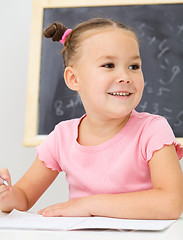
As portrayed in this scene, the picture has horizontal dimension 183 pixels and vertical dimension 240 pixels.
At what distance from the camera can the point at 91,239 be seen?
19.5 inches

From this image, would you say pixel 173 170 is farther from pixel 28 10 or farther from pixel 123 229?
pixel 28 10

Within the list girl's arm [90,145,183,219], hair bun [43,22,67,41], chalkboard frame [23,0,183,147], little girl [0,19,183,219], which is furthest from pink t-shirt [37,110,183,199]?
chalkboard frame [23,0,183,147]

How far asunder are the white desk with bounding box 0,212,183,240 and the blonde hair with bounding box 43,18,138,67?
65 centimetres

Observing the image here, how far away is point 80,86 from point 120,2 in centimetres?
106

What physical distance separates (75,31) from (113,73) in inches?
9.2

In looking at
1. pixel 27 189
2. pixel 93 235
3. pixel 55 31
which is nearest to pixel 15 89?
pixel 55 31

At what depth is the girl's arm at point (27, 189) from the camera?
0.92 metres

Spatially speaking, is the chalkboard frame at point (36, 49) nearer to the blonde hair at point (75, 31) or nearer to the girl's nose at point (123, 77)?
the blonde hair at point (75, 31)

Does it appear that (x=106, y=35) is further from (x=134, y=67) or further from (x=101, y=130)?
(x=101, y=130)

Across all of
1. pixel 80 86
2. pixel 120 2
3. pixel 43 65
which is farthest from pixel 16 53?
pixel 80 86

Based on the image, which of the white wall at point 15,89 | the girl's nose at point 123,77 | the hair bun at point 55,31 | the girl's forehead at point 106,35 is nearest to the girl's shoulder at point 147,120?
the girl's nose at point 123,77

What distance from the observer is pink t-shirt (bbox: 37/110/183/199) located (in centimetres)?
94

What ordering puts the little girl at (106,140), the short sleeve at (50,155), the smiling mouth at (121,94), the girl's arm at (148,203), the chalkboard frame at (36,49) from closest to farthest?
1. the girl's arm at (148,203)
2. the little girl at (106,140)
3. the smiling mouth at (121,94)
4. the short sleeve at (50,155)
5. the chalkboard frame at (36,49)

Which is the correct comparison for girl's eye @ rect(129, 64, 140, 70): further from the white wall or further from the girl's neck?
the white wall
